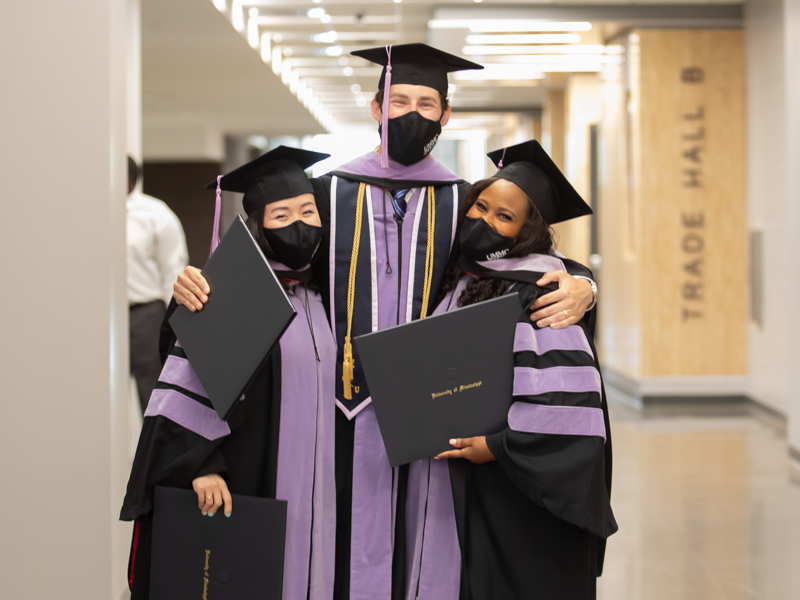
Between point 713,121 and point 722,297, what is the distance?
5.61 feet

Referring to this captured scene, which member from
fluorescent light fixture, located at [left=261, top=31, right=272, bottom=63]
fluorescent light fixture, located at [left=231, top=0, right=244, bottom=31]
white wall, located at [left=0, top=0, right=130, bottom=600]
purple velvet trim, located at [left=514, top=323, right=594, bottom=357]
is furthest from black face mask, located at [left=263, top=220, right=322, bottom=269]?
fluorescent light fixture, located at [left=261, top=31, right=272, bottom=63]

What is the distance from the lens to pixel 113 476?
275cm

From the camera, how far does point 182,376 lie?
202 centimetres

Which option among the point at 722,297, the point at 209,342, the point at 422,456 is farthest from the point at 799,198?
the point at 209,342

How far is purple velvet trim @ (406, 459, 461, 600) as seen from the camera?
2.09m

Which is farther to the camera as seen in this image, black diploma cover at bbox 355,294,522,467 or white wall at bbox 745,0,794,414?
white wall at bbox 745,0,794,414

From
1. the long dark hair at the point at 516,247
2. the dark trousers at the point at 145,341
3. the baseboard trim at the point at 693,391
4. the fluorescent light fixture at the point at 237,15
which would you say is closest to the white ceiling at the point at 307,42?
the fluorescent light fixture at the point at 237,15

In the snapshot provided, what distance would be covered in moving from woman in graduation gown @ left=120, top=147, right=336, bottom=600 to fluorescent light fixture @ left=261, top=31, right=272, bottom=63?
7863 mm

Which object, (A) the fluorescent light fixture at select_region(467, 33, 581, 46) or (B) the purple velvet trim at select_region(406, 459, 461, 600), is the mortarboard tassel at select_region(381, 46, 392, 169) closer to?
(B) the purple velvet trim at select_region(406, 459, 461, 600)

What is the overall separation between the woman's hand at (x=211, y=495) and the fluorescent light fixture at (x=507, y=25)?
6.42 meters

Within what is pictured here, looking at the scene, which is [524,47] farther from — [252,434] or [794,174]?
[252,434]

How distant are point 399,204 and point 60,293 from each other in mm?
1302

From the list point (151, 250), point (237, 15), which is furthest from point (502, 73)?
point (151, 250)

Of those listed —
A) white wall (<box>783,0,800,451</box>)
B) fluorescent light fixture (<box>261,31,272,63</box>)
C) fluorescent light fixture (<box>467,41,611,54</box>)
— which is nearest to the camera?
white wall (<box>783,0,800,451</box>)
